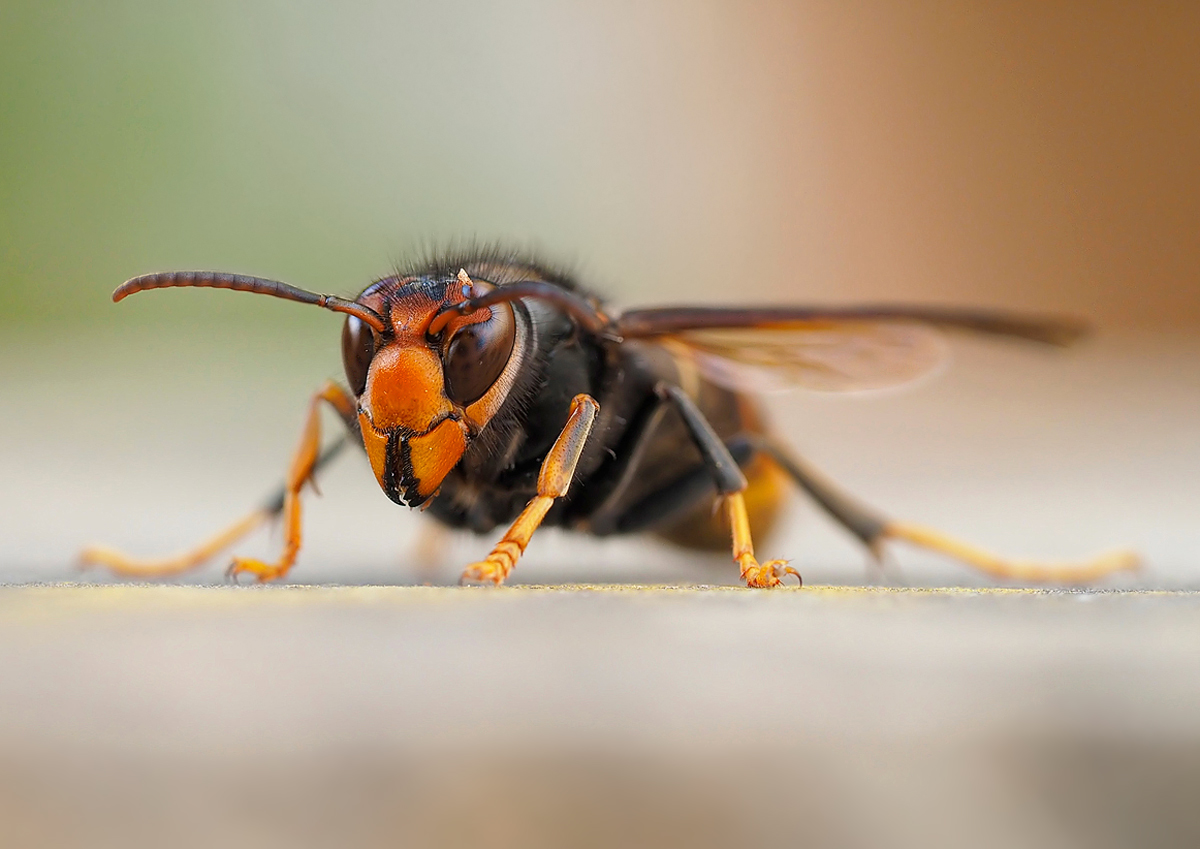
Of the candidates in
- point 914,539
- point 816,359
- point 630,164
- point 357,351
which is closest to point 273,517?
point 357,351

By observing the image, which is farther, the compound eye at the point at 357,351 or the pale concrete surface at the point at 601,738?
the compound eye at the point at 357,351

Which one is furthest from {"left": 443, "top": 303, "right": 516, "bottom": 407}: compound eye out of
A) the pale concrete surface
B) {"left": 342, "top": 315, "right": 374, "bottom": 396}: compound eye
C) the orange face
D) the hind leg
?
the pale concrete surface

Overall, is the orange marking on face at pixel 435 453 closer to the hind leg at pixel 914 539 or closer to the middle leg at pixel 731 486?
the middle leg at pixel 731 486

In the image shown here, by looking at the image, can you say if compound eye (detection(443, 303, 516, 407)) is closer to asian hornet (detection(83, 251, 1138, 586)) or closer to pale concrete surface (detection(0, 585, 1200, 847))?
asian hornet (detection(83, 251, 1138, 586))

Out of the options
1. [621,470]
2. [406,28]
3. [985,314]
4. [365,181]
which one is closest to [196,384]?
[621,470]

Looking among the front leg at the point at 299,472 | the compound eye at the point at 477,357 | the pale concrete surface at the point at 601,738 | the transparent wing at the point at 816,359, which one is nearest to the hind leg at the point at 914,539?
the transparent wing at the point at 816,359

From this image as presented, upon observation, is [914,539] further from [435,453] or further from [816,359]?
[435,453]

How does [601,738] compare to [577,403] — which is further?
[577,403]
